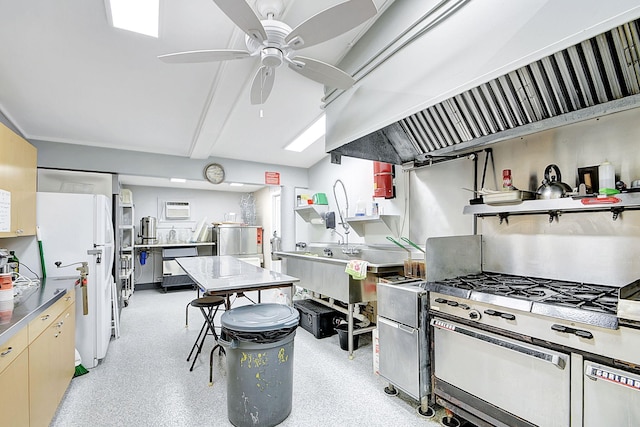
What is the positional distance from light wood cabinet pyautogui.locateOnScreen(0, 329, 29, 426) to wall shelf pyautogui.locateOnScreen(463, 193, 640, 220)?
3006 mm

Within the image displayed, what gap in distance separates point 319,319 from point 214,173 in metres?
3.18

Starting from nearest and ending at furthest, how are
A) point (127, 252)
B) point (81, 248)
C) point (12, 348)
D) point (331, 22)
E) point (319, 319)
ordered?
point (12, 348) → point (331, 22) → point (81, 248) → point (319, 319) → point (127, 252)

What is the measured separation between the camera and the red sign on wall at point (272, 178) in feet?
18.7

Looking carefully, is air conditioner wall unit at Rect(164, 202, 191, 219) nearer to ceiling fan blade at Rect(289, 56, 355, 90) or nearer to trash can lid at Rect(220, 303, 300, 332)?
trash can lid at Rect(220, 303, 300, 332)

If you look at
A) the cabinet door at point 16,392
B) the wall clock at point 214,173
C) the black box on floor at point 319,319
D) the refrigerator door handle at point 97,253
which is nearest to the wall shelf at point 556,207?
the black box on floor at point 319,319

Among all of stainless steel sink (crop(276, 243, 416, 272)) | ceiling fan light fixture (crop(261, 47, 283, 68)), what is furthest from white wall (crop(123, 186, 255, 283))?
ceiling fan light fixture (crop(261, 47, 283, 68))

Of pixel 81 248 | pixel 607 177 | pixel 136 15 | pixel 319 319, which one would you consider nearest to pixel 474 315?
pixel 607 177

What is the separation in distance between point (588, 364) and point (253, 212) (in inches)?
288

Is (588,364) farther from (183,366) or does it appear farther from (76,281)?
(76,281)

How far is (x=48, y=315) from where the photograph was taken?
1.97 meters

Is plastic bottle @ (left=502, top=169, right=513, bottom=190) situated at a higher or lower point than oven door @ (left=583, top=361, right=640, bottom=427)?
higher

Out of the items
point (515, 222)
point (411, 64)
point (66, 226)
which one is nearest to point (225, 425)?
point (66, 226)

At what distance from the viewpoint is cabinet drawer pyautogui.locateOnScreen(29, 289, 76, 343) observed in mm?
1718

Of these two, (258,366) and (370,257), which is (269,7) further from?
(370,257)
